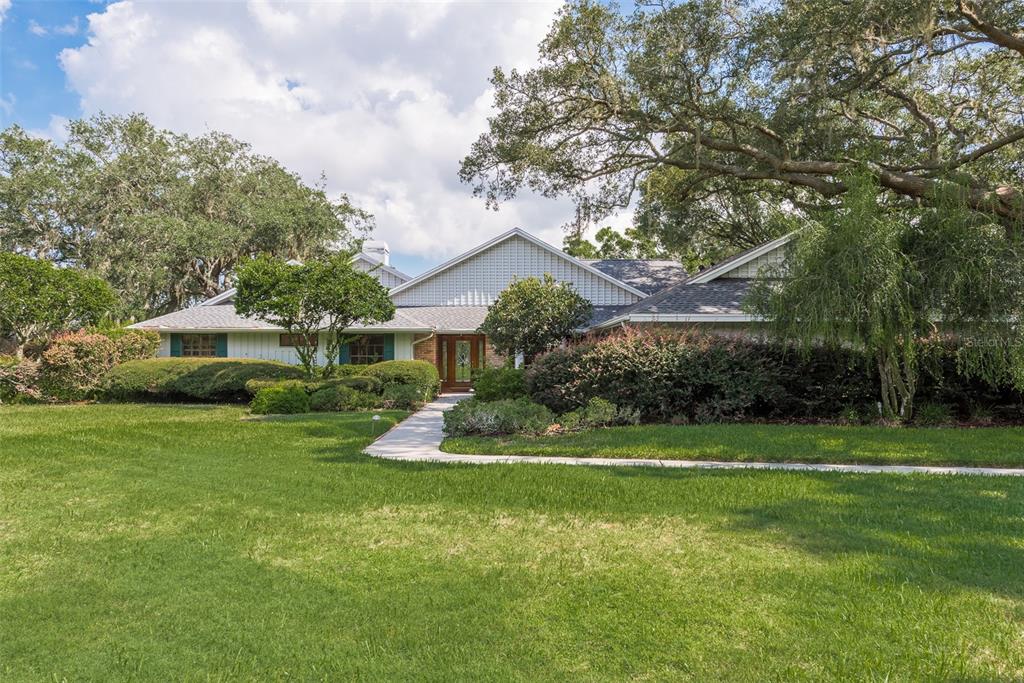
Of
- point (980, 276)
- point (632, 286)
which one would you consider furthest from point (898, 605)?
point (632, 286)

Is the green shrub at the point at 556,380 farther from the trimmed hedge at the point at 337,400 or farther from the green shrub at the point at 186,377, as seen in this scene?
the green shrub at the point at 186,377

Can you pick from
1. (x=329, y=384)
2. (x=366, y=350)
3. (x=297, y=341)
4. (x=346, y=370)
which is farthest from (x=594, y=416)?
(x=366, y=350)

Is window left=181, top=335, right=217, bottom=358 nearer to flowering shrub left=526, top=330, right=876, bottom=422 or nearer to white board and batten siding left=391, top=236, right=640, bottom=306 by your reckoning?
white board and batten siding left=391, top=236, right=640, bottom=306

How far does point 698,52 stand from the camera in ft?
47.6

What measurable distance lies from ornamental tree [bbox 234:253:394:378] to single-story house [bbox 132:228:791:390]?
3465 millimetres

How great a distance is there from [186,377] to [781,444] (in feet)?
53.9

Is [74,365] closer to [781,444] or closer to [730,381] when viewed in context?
[730,381]

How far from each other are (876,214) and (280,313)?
14008mm

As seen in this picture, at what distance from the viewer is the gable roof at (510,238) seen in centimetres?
2288

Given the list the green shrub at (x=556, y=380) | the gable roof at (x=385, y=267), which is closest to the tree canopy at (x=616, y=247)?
the gable roof at (x=385, y=267)

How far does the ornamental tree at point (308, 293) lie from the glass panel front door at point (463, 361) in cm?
588

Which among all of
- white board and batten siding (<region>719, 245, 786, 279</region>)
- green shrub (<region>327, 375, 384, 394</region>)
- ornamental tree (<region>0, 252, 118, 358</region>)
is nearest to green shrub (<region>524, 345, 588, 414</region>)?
green shrub (<region>327, 375, 384, 394</region>)

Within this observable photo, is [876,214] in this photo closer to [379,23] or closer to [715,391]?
[715,391]

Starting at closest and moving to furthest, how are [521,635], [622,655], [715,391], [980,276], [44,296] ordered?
1. [622,655]
2. [521,635]
3. [980,276]
4. [715,391]
5. [44,296]
